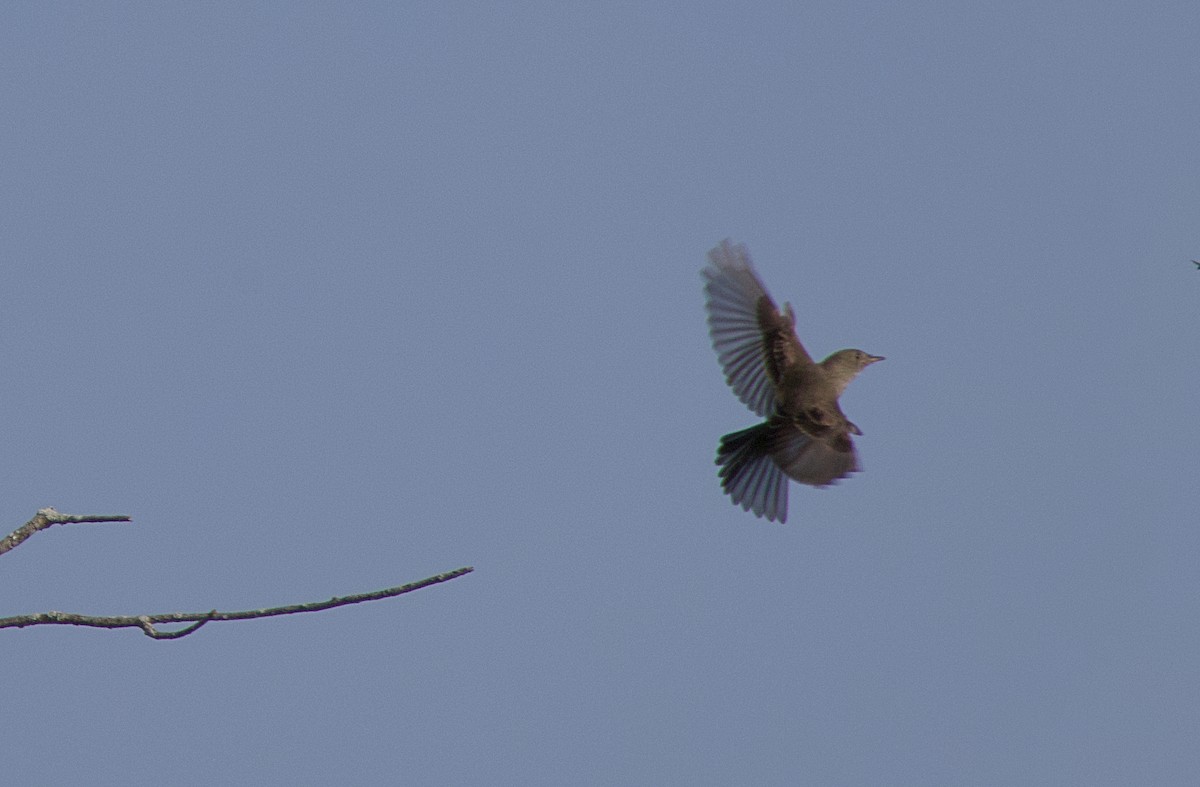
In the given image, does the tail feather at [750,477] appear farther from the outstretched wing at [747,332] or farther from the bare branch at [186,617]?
the bare branch at [186,617]

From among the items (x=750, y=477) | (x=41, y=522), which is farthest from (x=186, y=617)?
(x=750, y=477)

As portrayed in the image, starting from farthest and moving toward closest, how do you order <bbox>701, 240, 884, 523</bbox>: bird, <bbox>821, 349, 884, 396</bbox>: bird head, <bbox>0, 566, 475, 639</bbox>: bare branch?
<bbox>821, 349, 884, 396</bbox>: bird head < <bbox>701, 240, 884, 523</bbox>: bird < <bbox>0, 566, 475, 639</bbox>: bare branch

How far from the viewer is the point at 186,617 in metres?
2.60

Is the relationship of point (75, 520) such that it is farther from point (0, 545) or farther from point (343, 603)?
point (343, 603)

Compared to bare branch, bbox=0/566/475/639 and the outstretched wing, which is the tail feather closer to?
the outstretched wing

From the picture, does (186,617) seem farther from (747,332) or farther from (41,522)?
(747,332)

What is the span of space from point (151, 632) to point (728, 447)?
12.7 ft

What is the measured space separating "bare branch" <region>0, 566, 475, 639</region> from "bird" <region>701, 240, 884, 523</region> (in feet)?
11.1

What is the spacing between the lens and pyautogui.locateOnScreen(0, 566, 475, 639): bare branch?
7.77ft

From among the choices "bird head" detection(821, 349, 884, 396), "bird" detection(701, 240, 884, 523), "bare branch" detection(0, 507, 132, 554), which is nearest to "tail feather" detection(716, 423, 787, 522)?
"bird" detection(701, 240, 884, 523)

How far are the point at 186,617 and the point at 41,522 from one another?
55 centimetres

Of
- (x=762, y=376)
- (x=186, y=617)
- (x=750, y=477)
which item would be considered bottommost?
(x=186, y=617)

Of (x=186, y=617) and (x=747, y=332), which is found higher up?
(x=747, y=332)

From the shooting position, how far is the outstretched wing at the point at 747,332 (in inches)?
243
